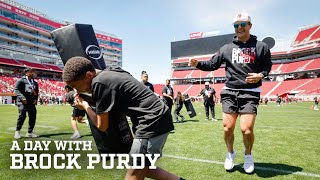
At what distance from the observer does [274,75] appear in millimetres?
72125

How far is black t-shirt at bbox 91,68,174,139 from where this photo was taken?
242 centimetres

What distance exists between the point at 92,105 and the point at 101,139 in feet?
1.46

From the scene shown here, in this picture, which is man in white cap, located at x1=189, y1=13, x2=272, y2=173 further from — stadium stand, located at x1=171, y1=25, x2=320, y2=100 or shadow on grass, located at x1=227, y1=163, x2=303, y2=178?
stadium stand, located at x1=171, y1=25, x2=320, y2=100

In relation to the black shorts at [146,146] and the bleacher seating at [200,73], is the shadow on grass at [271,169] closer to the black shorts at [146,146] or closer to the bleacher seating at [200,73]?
the black shorts at [146,146]

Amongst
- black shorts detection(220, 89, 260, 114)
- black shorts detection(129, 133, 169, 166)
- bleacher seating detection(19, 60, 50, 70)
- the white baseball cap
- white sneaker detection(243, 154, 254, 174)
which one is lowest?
white sneaker detection(243, 154, 254, 174)

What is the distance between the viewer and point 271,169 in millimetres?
4277

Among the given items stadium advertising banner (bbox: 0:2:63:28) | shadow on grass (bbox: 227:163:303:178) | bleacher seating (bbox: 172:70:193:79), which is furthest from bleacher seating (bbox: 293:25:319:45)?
shadow on grass (bbox: 227:163:303:178)

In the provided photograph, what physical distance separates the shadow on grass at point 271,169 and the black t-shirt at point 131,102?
86.4 inches

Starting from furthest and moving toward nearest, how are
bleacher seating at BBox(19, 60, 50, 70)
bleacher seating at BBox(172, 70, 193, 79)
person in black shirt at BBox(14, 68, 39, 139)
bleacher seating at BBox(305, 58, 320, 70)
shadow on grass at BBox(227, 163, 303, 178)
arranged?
bleacher seating at BBox(172, 70, 193, 79)
bleacher seating at BBox(19, 60, 50, 70)
bleacher seating at BBox(305, 58, 320, 70)
person in black shirt at BBox(14, 68, 39, 139)
shadow on grass at BBox(227, 163, 303, 178)

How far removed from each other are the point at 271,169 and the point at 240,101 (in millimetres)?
1243

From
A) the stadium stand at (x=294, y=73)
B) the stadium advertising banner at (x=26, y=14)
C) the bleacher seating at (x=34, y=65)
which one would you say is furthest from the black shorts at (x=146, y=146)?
the stadium advertising banner at (x=26, y=14)

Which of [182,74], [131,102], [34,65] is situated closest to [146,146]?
[131,102]

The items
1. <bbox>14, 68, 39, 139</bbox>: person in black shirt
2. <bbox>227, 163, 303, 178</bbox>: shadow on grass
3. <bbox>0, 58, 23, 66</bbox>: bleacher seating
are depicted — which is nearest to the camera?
<bbox>227, 163, 303, 178</bbox>: shadow on grass

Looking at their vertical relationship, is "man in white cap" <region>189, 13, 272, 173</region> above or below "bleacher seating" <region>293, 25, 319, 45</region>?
below
